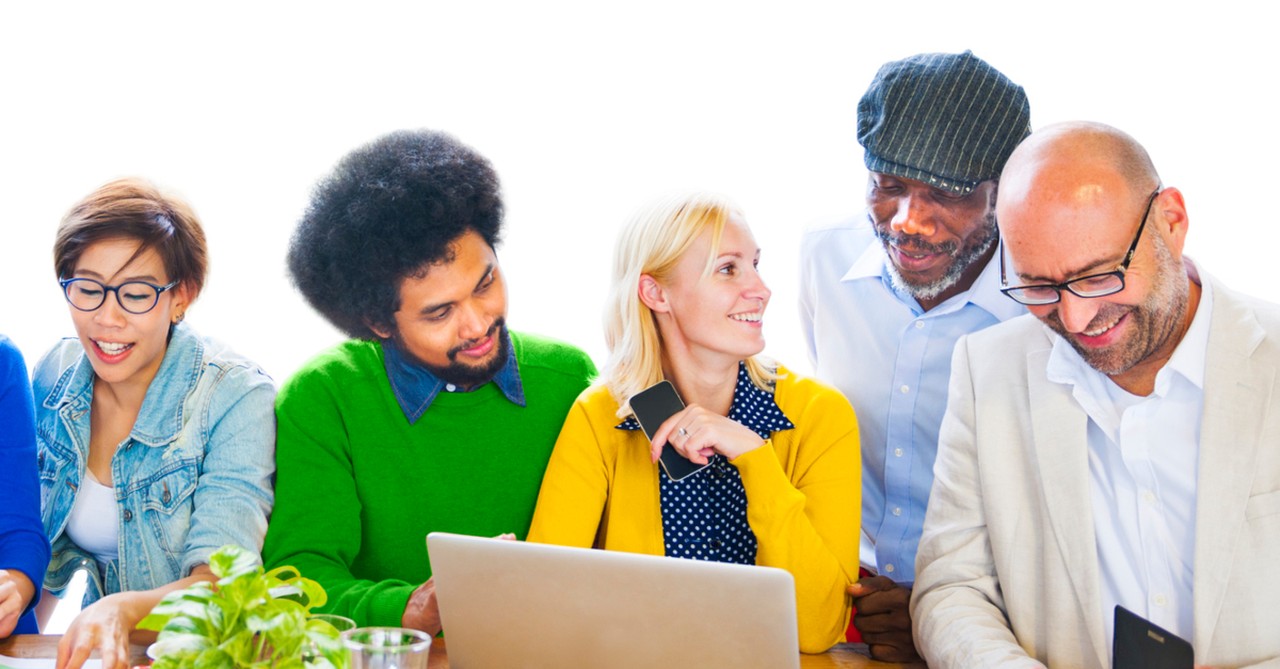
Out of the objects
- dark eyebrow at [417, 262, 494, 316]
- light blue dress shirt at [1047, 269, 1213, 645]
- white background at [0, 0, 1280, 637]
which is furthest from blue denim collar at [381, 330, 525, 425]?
light blue dress shirt at [1047, 269, 1213, 645]

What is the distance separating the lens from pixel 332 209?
2.35m

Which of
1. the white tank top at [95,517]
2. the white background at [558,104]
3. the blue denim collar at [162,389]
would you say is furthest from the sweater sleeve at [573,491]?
the white background at [558,104]

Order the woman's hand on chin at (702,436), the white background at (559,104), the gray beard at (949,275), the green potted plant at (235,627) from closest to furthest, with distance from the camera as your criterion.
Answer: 1. the green potted plant at (235,627)
2. the woman's hand on chin at (702,436)
3. the gray beard at (949,275)
4. the white background at (559,104)

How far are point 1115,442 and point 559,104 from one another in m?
2.07

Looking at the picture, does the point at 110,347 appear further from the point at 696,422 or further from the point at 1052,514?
the point at 1052,514

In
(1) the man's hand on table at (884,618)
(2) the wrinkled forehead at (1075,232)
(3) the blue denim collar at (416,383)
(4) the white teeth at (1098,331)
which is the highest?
(2) the wrinkled forehead at (1075,232)

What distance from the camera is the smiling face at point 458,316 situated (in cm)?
235

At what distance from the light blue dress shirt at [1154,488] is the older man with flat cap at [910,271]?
461 mm

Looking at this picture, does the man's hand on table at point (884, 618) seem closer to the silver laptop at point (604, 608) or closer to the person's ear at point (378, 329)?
the silver laptop at point (604, 608)

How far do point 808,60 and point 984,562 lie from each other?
1.88 metres

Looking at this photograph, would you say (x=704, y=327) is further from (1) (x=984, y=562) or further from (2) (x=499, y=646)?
(2) (x=499, y=646)

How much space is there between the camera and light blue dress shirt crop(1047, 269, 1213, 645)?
75.2 inches

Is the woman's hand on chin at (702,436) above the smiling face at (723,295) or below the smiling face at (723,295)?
below

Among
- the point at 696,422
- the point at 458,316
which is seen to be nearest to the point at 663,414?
the point at 696,422
